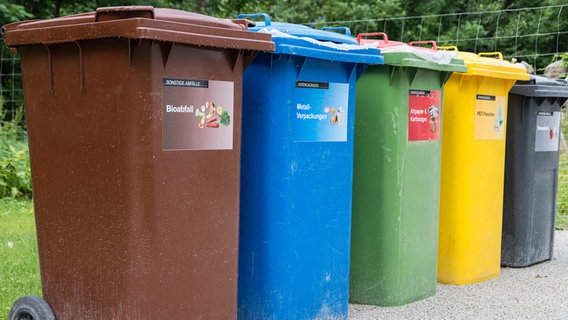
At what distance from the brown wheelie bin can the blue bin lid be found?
0.81ft

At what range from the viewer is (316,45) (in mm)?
4426

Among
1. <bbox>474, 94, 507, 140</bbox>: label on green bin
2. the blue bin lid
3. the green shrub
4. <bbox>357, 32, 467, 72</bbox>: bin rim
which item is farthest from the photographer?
the green shrub

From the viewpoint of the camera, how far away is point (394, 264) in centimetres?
538

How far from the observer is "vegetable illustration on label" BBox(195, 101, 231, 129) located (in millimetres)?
3730

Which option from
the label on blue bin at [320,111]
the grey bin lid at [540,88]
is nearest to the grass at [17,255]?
the label on blue bin at [320,111]

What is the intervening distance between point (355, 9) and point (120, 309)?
20.2m

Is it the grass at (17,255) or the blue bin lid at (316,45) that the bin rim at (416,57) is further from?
the grass at (17,255)

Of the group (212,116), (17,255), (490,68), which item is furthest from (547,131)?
(17,255)

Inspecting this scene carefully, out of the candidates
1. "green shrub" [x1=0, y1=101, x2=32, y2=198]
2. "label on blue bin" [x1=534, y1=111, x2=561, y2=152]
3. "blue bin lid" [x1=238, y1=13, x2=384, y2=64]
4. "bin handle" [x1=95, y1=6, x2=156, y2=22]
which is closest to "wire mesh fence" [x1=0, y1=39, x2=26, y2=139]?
"green shrub" [x1=0, y1=101, x2=32, y2=198]

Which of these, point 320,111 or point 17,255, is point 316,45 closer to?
point 320,111

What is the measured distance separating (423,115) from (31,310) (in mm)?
2805

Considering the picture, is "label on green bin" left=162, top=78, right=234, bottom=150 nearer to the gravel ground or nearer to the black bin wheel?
the black bin wheel

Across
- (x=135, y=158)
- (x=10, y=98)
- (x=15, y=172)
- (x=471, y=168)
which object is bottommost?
(x=15, y=172)

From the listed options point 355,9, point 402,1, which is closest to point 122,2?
point 355,9
